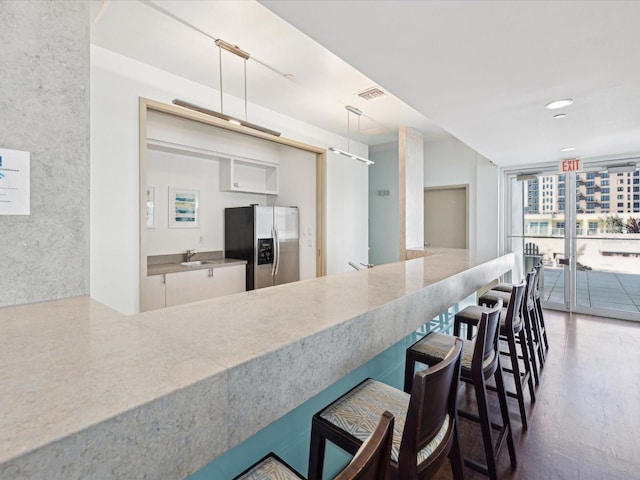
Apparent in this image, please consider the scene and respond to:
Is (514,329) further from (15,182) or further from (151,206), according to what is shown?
(151,206)

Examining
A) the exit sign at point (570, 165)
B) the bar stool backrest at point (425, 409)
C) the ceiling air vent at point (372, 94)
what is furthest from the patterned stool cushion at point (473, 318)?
the exit sign at point (570, 165)

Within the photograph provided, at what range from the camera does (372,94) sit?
3885 millimetres

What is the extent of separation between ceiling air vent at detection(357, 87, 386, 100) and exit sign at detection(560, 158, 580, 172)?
3.22 meters

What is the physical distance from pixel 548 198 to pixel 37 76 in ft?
20.7

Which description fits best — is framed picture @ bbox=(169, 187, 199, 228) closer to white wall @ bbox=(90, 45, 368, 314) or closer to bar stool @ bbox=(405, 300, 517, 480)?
white wall @ bbox=(90, 45, 368, 314)

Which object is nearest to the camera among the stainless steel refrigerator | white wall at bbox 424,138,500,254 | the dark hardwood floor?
the dark hardwood floor

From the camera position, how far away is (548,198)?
5.40 meters

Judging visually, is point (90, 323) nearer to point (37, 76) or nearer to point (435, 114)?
point (37, 76)

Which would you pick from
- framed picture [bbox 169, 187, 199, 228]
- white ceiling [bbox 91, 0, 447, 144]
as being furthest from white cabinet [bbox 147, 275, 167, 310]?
white ceiling [bbox 91, 0, 447, 144]

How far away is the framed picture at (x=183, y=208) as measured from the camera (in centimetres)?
499

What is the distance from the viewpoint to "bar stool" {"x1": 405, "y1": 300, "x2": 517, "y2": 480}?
60.3 inches

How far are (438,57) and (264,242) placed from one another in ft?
12.3

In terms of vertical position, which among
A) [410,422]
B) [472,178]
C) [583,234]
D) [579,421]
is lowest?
[579,421]

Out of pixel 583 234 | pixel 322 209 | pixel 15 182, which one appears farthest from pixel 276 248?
pixel 583 234
